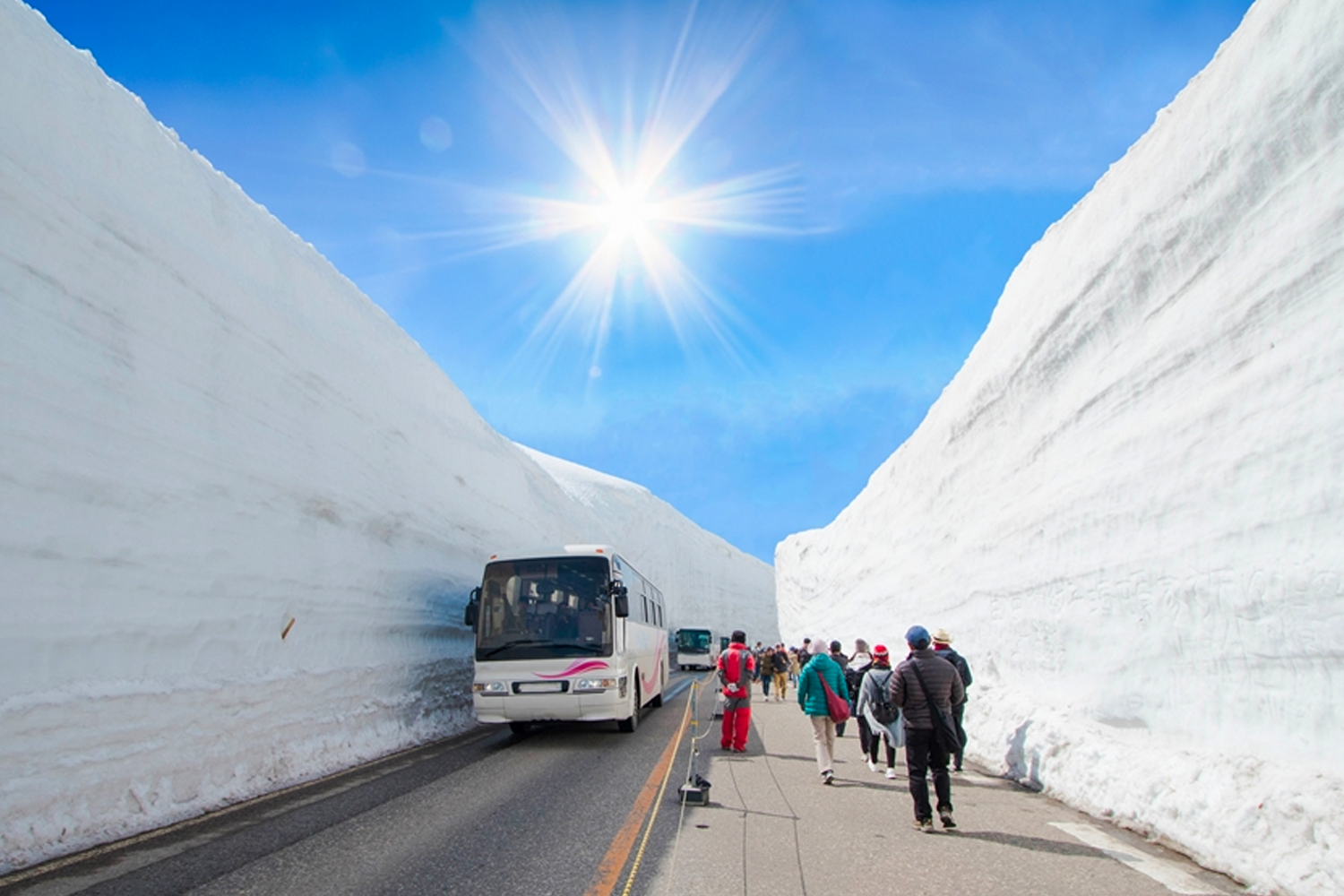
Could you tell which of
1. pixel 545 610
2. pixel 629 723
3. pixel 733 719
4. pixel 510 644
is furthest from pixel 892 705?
pixel 629 723

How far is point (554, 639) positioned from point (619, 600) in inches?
42.9

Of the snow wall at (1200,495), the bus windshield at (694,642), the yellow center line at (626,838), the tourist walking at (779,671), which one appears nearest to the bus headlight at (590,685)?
the yellow center line at (626,838)

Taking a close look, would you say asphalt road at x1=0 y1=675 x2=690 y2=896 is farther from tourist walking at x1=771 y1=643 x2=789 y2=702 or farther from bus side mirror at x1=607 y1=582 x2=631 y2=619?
tourist walking at x1=771 y1=643 x2=789 y2=702

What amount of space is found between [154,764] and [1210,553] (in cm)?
922

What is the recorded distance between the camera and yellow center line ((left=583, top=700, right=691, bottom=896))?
13.8 feet

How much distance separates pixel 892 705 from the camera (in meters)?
6.38

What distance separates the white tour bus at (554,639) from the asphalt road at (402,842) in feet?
5.93

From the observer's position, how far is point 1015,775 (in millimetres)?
7965

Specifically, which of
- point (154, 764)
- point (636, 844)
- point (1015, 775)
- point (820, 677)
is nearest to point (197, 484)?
point (154, 764)

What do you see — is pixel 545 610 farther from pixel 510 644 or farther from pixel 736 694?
pixel 736 694

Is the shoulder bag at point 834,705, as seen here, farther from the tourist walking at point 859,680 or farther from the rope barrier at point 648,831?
the rope barrier at point 648,831

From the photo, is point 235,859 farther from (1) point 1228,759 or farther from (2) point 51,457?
(1) point 1228,759

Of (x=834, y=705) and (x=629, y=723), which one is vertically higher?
(x=834, y=705)

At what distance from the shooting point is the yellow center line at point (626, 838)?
13.8ft
